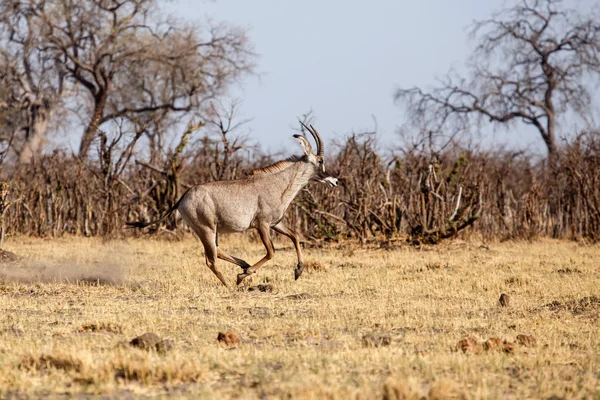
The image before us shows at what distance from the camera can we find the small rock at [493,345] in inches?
278

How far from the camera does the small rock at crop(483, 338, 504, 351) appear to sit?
23.2 feet

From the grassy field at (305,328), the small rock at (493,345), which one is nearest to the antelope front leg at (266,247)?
the grassy field at (305,328)

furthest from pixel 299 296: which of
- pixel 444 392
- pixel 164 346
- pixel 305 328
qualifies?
pixel 444 392

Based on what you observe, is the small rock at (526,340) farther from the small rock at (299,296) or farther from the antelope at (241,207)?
the antelope at (241,207)

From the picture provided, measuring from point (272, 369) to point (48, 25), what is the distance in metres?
34.3

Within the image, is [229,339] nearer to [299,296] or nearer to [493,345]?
[493,345]

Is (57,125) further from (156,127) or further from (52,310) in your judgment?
(52,310)

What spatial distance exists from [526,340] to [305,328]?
205 centimetres

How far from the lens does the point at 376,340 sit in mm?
7395

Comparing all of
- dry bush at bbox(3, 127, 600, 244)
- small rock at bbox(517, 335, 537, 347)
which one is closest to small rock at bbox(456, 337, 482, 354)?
small rock at bbox(517, 335, 537, 347)

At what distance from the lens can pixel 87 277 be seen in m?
12.6

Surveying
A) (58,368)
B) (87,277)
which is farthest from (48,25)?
(58,368)

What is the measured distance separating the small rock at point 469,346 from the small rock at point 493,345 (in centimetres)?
6

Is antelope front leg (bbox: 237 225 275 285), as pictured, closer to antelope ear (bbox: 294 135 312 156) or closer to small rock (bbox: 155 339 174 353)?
antelope ear (bbox: 294 135 312 156)
